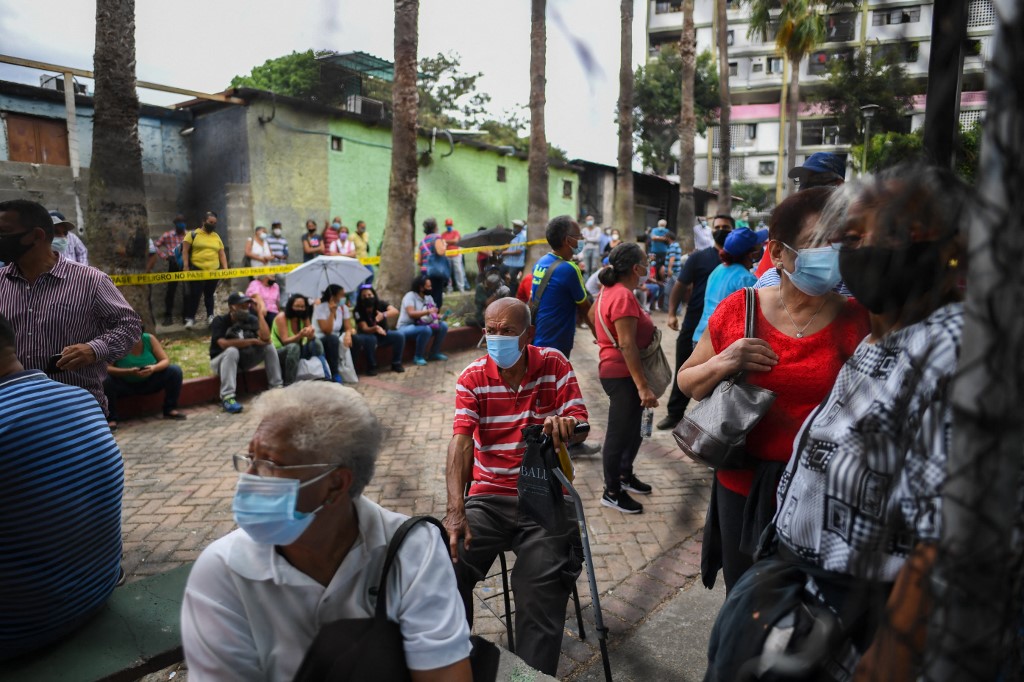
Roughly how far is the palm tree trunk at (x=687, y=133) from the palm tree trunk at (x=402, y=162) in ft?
37.7


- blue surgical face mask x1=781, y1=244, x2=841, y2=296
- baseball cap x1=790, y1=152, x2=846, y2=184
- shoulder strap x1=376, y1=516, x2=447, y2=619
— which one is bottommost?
shoulder strap x1=376, y1=516, x2=447, y2=619

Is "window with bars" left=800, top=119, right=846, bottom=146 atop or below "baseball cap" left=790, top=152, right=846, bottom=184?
below

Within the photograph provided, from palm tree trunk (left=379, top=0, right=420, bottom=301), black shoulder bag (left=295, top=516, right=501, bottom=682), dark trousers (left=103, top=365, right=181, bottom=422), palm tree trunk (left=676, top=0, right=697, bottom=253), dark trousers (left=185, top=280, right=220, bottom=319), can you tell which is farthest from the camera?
palm tree trunk (left=676, top=0, right=697, bottom=253)

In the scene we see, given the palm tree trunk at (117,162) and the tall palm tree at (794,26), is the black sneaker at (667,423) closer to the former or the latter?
the tall palm tree at (794,26)

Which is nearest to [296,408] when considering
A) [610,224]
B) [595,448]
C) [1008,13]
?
[1008,13]

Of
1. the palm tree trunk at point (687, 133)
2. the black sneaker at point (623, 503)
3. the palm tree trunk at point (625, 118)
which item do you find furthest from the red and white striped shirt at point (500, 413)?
the palm tree trunk at point (687, 133)

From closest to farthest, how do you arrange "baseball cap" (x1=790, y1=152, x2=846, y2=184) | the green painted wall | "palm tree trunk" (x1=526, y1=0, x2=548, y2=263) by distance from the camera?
"baseball cap" (x1=790, y1=152, x2=846, y2=184) < "palm tree trunk" (x1=526, y1=0, x2=548, y2=263) < the green painted wall

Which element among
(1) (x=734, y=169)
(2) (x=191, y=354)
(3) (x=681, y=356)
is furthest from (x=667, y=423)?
(2) (x=191, y=354)

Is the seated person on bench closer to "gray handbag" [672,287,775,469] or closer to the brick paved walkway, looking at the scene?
"gray handbag" [672,287,775,469]

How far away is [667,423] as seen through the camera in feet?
21.9

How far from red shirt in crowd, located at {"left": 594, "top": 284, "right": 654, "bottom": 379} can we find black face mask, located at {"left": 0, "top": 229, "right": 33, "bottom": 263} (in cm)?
333

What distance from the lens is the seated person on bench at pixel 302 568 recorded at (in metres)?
1.65

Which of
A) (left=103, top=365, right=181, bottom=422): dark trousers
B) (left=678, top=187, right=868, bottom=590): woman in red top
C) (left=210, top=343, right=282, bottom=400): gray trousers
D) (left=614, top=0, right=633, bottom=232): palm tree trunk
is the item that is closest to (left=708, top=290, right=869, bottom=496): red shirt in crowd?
(left=678, top=187, right=868, bottom=590): woman in red top

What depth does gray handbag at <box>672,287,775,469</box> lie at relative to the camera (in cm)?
215
